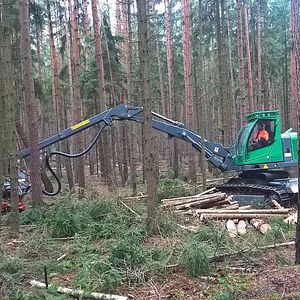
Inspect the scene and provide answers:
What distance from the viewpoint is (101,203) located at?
9602mm

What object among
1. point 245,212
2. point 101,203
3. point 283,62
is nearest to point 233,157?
point 245,212

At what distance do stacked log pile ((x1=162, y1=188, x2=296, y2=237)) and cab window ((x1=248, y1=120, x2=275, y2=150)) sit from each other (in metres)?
1.98

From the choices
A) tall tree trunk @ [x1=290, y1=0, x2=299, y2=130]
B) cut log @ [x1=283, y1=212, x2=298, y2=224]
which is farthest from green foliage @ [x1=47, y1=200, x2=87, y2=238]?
tall tree trunk @ [x1=290, y1=0, x2=299, y2=130]

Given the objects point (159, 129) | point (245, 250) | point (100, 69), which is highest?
point (100, 69)

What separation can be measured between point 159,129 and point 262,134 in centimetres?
311

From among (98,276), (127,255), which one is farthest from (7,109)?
(98,276)

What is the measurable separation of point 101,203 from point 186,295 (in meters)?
4.77

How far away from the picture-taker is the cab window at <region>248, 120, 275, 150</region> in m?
12.2

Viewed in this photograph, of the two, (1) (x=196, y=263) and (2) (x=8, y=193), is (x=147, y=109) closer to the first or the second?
(1) (x=196, y=263)

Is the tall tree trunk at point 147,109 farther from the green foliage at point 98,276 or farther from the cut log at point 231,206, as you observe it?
the cut log at point 231,206

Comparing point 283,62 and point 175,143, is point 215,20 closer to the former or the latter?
point 175,143

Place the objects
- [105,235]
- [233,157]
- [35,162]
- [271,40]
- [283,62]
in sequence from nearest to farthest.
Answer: [105,235]
[35,162]
[233,157]
[271,40]
[283,62]

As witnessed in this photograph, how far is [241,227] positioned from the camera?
8.77m

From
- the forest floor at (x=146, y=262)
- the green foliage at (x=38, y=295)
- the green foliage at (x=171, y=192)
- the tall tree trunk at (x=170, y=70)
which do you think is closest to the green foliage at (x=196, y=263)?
the forest floor at (x=146, y=262)
